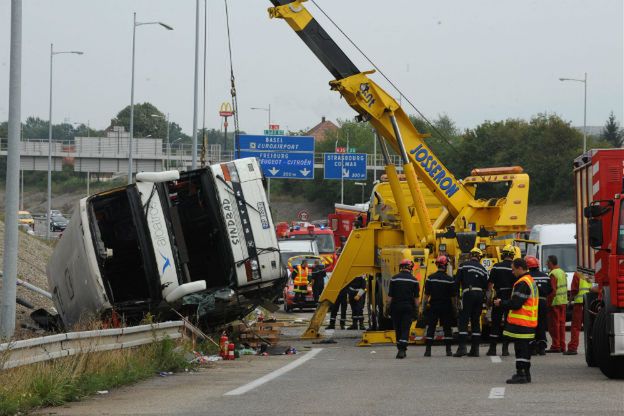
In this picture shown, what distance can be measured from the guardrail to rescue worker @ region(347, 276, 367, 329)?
328 inches

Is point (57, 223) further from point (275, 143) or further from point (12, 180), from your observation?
point (12, 180)

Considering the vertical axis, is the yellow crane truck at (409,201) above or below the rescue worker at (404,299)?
above

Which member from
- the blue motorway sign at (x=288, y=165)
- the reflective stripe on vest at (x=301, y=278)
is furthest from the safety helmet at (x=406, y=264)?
the blue motorway sign at (x=288, y=165)

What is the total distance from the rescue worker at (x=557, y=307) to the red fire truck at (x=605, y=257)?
10.8 ft

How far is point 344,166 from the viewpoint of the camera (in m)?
58.2

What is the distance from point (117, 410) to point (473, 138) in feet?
228

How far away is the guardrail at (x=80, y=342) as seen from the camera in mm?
12352

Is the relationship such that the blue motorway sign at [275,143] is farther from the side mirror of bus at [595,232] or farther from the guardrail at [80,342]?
the side mirror of bus at [595,232]

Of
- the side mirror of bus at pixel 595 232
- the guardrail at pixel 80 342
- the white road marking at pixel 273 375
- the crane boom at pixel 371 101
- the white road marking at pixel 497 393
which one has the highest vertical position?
the crane boom at pixel 371 101

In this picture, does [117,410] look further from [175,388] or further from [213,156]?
[213,156]

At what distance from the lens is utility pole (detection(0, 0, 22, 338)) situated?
17078 mm

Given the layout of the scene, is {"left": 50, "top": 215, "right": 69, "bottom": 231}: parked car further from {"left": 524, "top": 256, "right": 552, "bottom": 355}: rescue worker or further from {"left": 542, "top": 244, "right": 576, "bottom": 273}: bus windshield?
{"left": 524, "top": 256, "right": 552, "bottom": 355}: rescue worker

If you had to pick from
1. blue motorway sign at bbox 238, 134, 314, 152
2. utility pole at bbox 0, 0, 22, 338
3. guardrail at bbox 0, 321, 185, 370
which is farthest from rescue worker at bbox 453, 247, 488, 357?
blue motorway sign at bbox 238, 134, 314, 152

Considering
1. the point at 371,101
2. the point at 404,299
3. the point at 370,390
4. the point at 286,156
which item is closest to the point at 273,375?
the point at 370,390
